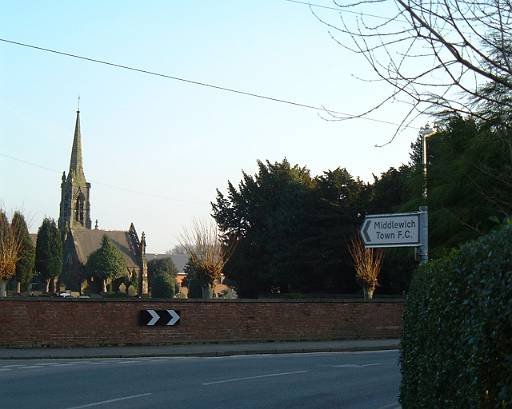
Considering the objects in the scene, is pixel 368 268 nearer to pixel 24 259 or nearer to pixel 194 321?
pixel 194 321

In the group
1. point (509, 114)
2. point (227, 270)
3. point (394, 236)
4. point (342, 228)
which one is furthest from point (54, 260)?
point (509, 114)

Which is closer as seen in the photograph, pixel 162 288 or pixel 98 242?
pixel 162 288

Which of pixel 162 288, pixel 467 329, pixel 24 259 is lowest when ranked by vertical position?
pixel 162 288

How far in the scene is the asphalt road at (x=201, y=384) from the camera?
478 inches

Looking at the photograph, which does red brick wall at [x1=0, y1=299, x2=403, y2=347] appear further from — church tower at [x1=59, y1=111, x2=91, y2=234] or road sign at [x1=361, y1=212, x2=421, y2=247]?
church tower at [x1=59, y1=111, x2=91, y2=234]

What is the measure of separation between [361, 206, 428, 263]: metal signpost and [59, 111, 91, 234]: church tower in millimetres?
104338

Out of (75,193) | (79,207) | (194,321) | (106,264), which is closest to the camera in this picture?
(194,321)

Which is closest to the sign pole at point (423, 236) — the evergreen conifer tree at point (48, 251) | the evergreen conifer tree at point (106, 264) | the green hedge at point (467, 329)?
the green hedge at point (467, 329)

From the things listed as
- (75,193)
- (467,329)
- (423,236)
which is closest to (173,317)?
(423,236)

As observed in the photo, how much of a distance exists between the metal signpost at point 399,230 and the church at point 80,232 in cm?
9029

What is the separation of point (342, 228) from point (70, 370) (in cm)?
3644

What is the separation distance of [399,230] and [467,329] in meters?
8.31

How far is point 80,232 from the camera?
112 meters

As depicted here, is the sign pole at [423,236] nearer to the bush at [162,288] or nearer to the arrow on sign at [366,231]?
the arrow on sign at [366,231]
